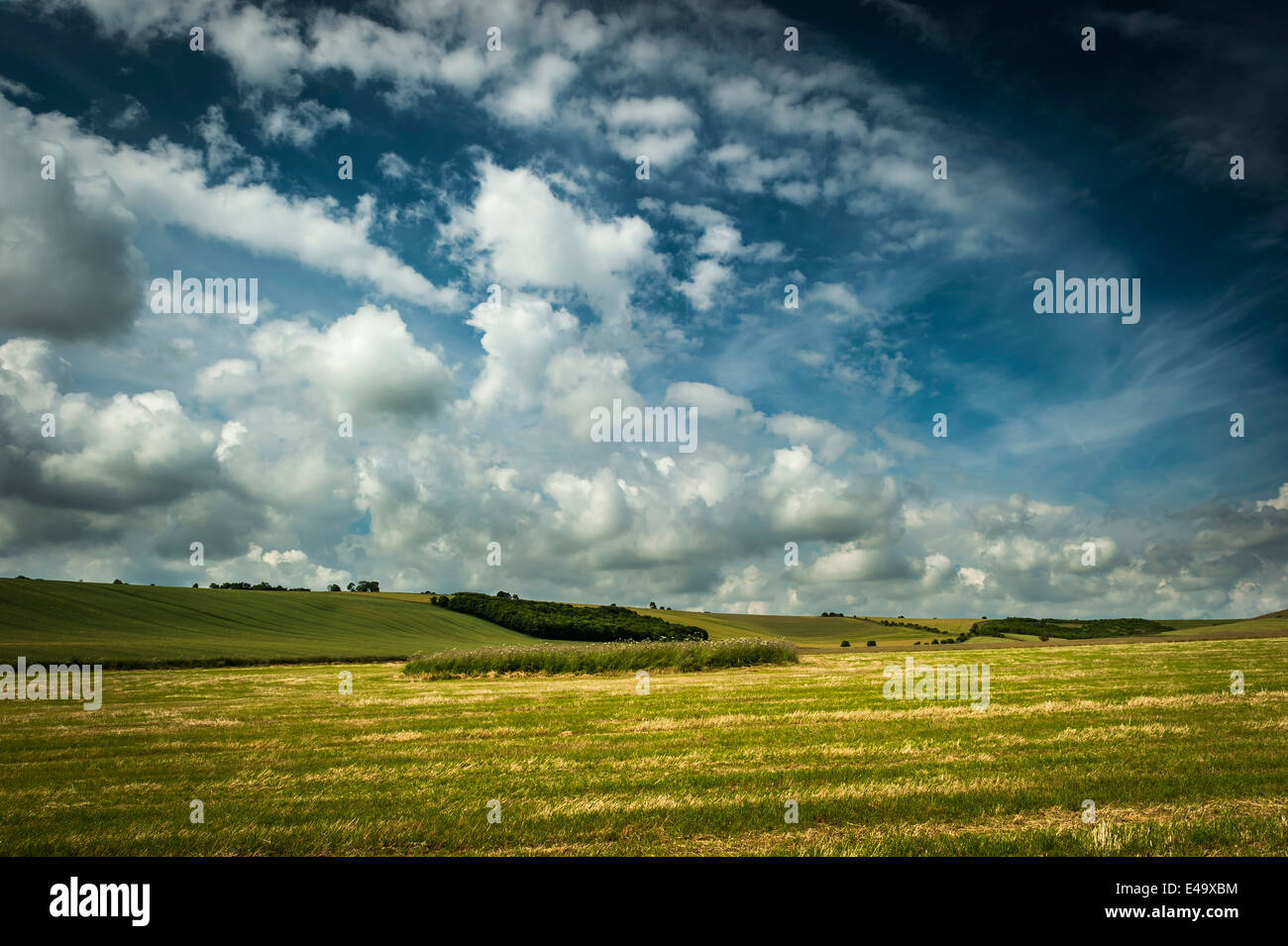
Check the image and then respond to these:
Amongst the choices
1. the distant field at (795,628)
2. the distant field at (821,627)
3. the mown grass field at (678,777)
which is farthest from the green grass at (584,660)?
the distant field at (795,628)

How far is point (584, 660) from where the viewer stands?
4097cm

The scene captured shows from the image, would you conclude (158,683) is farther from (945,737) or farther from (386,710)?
(945,737)

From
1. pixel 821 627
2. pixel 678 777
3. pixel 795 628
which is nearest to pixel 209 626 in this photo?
pixel 678 777

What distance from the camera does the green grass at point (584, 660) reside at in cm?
4078

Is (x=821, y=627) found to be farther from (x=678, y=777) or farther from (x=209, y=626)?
(x=678, y=777)

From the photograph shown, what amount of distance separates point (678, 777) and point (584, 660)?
31.4 m

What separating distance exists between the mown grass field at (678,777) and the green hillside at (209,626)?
38.4m

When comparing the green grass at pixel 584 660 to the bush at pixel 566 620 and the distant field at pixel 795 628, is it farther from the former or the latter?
the distant field at pixel 795 628

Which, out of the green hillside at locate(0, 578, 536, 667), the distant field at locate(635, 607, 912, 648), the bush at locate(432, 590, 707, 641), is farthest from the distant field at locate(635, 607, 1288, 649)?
the green hillside at locate(0, 578, 536, 667)

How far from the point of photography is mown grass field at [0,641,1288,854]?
7863mm

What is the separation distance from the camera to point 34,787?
11062 millimetres
